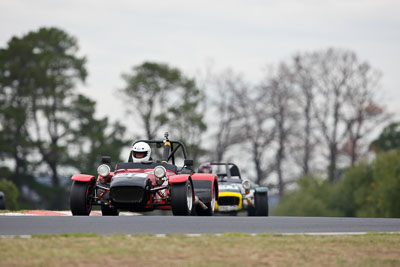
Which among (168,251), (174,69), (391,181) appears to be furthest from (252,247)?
(174,69)

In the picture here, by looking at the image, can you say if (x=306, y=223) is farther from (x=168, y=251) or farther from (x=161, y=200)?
(x=168, y=251)

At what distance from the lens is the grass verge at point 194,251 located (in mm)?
9516

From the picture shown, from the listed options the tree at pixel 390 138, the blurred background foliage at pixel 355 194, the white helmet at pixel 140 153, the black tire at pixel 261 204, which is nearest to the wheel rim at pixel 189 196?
the white helmet at pixel 140 153

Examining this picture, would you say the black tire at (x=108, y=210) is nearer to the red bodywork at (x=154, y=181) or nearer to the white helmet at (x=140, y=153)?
the red bodywork at (x=154, y=181)

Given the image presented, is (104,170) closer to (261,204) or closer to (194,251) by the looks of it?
(194,251)

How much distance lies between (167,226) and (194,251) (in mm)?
2675

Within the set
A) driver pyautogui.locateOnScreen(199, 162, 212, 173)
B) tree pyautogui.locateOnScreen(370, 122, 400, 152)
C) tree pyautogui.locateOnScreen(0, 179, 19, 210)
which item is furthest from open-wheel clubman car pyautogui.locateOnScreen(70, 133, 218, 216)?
tree pyautogui.locateOnScreen(370, 122, 400, 152)

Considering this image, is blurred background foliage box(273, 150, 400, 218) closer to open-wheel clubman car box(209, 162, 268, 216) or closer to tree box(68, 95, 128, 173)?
tree box(68, 95, 128, 173)

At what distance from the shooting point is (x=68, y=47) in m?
58.9

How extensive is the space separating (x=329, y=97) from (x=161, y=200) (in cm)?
4304

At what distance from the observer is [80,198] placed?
56.0 feet

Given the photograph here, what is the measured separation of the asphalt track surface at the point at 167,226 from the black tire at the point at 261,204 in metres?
10.4

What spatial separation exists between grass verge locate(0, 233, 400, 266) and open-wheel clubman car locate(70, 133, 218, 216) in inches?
191

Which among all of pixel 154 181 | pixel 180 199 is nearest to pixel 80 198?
pixel 154 181
